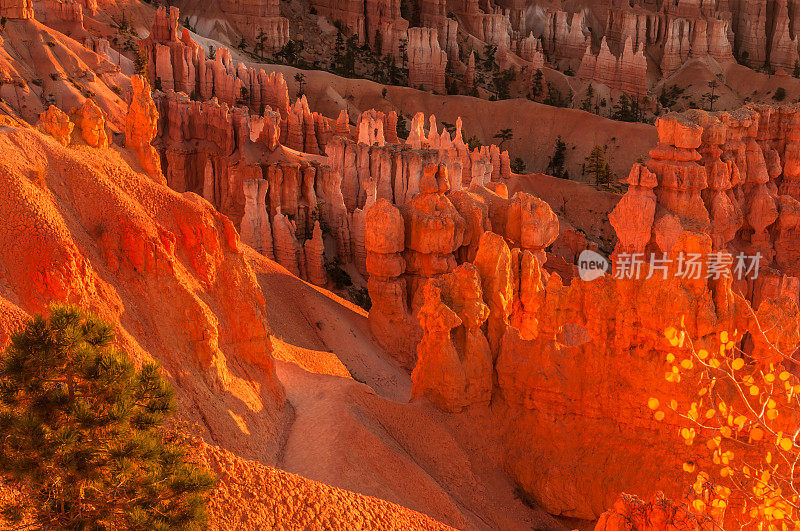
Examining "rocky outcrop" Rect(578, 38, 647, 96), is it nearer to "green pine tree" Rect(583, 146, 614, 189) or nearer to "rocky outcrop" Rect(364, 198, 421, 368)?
"green pine tree" Rect(583, 146, 614, 189)

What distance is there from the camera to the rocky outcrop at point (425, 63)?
280ft

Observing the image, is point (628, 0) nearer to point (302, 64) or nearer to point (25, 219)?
point (302, 64)

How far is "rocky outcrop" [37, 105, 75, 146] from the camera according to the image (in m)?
18.6

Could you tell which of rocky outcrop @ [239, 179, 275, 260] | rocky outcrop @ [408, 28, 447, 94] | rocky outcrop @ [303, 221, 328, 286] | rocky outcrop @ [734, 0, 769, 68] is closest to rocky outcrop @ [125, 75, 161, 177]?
rocky outcrop @ [239, 179, 275, 260]

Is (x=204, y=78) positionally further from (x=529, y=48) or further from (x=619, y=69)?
(x=529, y=48)

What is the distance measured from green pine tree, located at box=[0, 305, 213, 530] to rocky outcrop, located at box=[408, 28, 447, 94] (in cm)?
7808

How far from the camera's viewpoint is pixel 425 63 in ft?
281

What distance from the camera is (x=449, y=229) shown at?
94.3 ft

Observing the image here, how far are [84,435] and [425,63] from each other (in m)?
79.9

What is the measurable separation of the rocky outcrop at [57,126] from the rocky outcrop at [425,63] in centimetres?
6781

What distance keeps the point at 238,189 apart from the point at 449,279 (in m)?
21.5

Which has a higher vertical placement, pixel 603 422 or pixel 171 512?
pixel 171 512

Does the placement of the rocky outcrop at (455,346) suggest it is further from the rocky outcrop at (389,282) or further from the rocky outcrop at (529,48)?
the rocky outcrop at (529,48)

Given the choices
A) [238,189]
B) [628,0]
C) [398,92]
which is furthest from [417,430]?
[628,0]
